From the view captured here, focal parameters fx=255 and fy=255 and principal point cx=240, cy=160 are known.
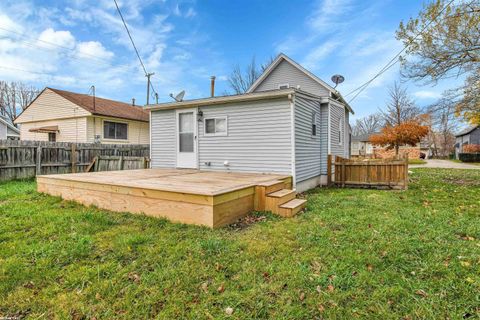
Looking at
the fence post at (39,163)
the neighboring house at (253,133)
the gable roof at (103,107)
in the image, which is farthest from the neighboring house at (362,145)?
the fence post at (39,163)

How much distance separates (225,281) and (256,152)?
4809 mm

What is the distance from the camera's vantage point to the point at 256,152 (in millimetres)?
6938

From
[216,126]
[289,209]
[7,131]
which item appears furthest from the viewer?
[7,131]

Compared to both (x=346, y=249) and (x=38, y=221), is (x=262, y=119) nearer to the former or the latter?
(x=346, y=249)

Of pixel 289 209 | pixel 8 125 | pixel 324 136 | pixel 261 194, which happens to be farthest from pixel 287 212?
pixel 8 125

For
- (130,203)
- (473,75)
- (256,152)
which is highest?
(473,75)

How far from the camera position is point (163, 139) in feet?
28.4

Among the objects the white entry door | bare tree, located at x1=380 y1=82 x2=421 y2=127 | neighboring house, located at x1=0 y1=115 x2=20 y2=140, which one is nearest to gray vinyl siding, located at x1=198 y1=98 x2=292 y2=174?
the white entry door

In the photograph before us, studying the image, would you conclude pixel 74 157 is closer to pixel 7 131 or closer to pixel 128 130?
pixel 128 130

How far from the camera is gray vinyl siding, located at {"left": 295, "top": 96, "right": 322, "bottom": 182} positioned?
6703 millimetres

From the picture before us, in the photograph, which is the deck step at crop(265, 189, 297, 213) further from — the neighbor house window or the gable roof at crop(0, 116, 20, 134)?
the gable roof at crop(0, 116, 20, 134)

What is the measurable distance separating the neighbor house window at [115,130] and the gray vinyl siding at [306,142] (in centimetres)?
1281

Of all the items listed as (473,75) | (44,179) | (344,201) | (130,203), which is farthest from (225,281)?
(473,75)

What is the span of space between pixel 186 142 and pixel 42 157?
539 cm
